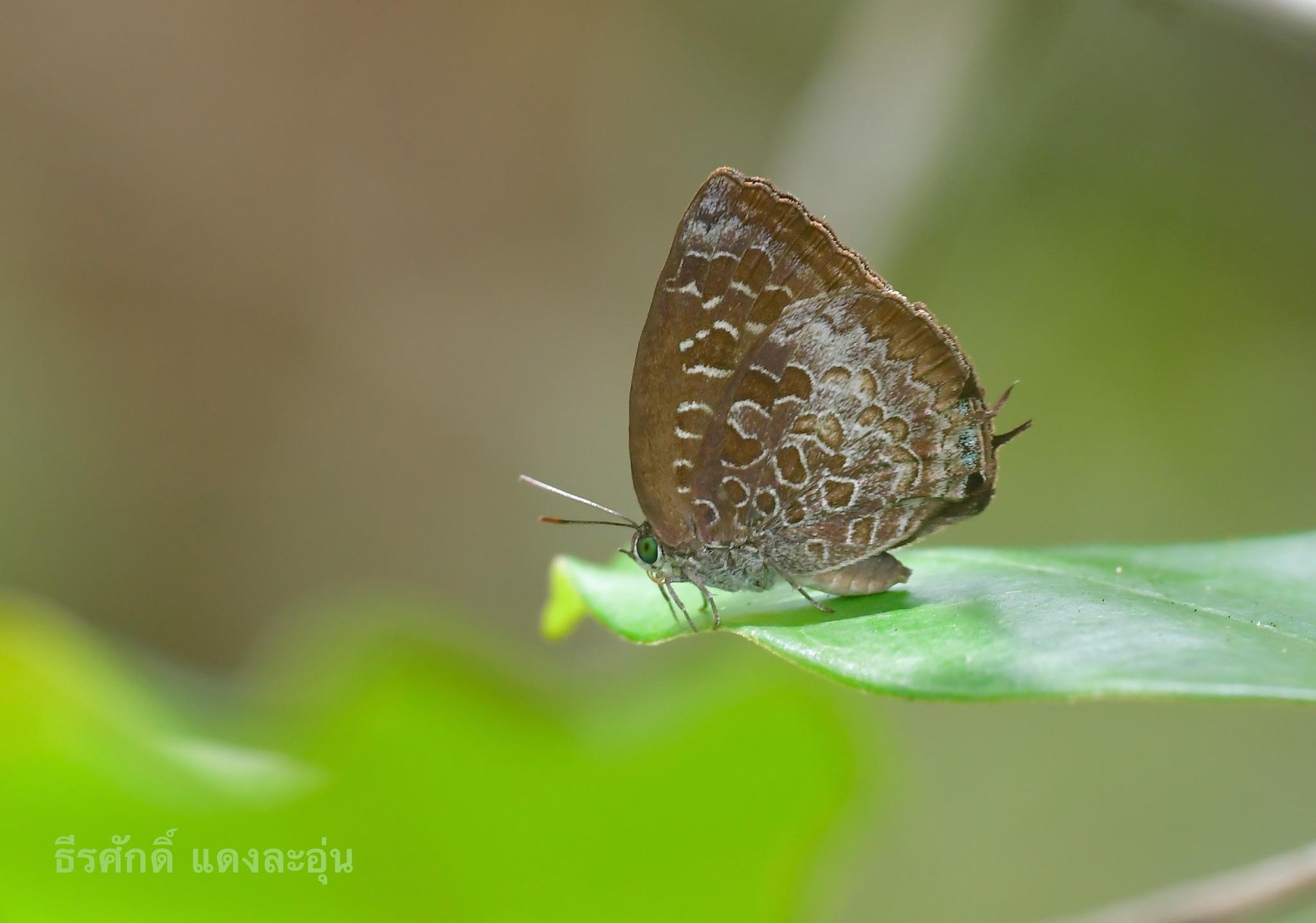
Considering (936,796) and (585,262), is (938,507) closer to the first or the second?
(936,796)

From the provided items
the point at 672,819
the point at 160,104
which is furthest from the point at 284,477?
the point at 672,819

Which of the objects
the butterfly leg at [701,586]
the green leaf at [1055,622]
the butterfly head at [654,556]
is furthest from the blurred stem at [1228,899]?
the butterfly head at [654,556]

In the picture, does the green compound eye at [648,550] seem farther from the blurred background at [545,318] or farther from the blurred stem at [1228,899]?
the blurred background at [545,318]

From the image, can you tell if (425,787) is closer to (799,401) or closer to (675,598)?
(675,598)

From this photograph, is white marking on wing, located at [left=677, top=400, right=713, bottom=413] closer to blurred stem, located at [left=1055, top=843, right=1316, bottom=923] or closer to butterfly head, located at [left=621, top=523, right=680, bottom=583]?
butterfly head, located at [left=621, top=523, right=680, bottom=583]

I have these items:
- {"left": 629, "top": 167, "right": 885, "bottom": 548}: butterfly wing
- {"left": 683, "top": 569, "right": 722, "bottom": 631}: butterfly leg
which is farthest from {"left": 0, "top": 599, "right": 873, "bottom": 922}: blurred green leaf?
{"left": 629, "top": 167, "right": 885, "bottom": 548}: butterfly wing
